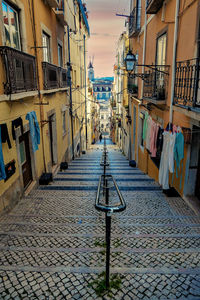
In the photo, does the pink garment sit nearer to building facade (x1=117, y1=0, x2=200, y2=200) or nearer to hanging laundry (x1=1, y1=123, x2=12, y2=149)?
building facade (x1=117, y1=0, x2=200, y2=200)

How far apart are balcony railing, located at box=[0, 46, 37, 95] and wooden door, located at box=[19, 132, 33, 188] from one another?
5.35 ft

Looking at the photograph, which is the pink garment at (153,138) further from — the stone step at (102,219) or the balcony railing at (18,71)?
the balcony railing at (18,71)

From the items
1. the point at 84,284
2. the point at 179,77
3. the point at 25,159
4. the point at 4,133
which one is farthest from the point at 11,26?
the point at 84,284

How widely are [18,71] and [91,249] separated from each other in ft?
15.3

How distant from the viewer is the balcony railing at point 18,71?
5086 mm

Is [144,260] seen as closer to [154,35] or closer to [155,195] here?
[155,195]

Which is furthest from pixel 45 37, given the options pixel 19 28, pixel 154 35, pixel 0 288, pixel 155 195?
pixel 0 288

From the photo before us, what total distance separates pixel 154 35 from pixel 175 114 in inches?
167

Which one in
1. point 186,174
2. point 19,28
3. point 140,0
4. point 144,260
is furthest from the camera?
point 140,0

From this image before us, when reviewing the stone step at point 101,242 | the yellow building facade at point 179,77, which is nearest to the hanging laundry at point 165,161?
the yellow building facade at point 179,77

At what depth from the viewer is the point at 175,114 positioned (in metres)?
6.65

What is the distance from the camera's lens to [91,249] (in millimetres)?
3924

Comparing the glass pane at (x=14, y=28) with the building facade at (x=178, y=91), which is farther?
the glass pane at (x=14, y=28)

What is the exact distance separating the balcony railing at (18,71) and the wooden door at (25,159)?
1.63m
